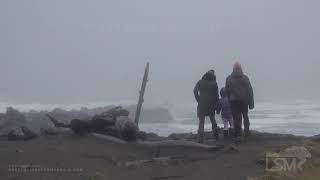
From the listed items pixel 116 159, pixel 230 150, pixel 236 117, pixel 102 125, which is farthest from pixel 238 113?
pixel 116 159

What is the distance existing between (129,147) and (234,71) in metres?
2.91

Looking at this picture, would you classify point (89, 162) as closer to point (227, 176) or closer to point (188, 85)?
point (227, 176)

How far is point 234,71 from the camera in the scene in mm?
14484

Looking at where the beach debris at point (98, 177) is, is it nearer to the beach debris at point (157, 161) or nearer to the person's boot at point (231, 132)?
the beach debris at point (157, 161)

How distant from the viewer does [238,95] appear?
1418 centimetres

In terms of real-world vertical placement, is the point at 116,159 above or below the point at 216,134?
below

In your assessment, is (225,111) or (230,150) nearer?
(230,150)

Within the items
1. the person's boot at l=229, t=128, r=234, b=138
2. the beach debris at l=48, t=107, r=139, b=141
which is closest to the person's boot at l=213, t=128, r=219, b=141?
the person's boot at l=229, t=128, r=234, b=138

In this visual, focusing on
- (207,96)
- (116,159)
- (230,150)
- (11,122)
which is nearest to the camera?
(116,159)

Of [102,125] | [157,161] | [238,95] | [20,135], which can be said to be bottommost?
→ [157,161]

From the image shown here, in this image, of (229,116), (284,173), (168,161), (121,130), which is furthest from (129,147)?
(284,173)

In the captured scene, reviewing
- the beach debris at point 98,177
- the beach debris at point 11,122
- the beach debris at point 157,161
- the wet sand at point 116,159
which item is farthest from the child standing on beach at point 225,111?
the beach debris at point 98,177

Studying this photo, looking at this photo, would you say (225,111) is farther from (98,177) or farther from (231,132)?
(98,177)

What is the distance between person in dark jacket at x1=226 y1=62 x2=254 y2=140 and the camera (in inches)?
560
